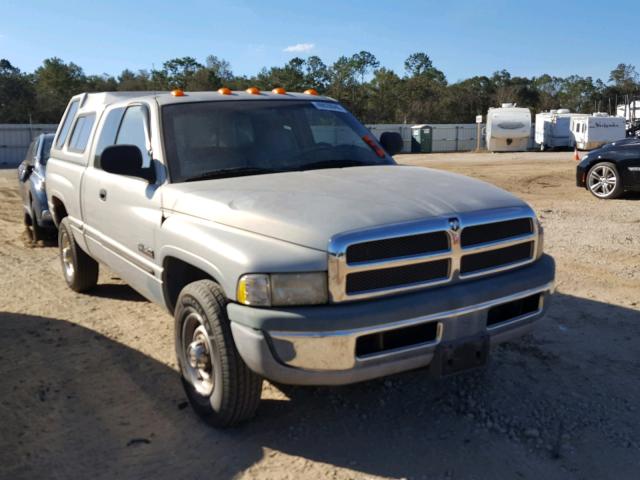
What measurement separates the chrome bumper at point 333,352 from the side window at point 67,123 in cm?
432

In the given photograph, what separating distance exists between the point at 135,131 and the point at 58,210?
260 cm

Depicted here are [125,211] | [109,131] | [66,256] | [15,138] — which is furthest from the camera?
[15,138]

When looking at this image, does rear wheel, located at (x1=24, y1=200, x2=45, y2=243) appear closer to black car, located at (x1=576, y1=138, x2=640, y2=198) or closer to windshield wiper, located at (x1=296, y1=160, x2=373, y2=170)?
windshield wiper, located at (x1=296, y1=160, x2=373, y2=170)

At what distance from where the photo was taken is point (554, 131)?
37719 millimetres

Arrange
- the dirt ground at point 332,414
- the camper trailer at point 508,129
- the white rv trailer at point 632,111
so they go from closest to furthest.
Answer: the dirt ground at point 332,414 → the camper trailer at point 508,129 → the white rv trailer at point 632,111

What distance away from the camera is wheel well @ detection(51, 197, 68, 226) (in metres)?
Answer: 6.52

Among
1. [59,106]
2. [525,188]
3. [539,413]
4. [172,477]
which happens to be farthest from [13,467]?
[59,106]

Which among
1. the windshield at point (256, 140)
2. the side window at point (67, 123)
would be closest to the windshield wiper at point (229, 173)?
the windshield at point (256, 140)

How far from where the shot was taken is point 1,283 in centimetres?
690

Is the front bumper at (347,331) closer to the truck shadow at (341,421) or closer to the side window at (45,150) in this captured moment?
the truck shadow at (341,421)

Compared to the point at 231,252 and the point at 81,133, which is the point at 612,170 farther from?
the point at 231,252

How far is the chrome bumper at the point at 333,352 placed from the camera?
2.90 m

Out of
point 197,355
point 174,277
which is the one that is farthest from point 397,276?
point 174,277

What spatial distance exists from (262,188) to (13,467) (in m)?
1.98
